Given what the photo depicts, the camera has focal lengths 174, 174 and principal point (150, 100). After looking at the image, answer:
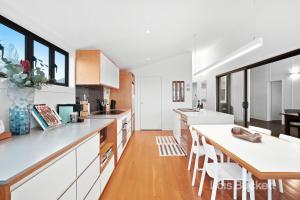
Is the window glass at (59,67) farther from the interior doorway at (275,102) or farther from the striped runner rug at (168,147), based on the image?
the interior doorway at (275,102)

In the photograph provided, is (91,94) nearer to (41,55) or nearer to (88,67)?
(88,67)

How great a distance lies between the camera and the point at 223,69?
193 inches

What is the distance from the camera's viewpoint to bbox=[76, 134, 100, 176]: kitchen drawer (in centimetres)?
153

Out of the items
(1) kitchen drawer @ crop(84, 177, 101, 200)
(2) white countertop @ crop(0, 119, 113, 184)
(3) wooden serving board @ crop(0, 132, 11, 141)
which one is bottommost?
(1) kitchen drawer @ crop(84, 177, 101, 200)

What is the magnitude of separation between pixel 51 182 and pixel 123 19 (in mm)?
2253

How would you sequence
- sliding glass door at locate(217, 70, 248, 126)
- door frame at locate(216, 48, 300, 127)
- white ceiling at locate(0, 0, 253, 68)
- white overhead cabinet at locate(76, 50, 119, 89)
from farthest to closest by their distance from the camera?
sliding glass door at locate(217, 70, 248, 126), white overhead cabinet at locate(76, 50, 119, 89), door frame at locate(216, 48, 300, 127), white ceiling at locate(0, 0, 253, 68)

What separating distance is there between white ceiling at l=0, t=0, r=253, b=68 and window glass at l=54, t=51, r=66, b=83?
0.19 metres

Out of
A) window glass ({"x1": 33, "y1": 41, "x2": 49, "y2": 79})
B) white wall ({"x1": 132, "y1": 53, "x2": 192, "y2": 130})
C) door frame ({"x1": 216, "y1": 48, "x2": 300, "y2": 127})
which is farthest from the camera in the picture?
white wall ({"x1": 132, "y1": 53, "x2": 192, "y2": 130})

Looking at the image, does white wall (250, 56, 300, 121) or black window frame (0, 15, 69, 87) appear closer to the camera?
black window frame (0, 15, 69, 87)

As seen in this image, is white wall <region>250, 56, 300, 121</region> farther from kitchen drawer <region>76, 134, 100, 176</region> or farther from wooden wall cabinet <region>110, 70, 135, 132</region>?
kitchen drawer <region>76, 134, 100, 176</region>

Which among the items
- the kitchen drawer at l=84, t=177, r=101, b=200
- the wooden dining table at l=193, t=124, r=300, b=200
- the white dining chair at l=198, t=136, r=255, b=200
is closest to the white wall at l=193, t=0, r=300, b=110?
the wooden dining table at l=193, t=124, r=300, b=200

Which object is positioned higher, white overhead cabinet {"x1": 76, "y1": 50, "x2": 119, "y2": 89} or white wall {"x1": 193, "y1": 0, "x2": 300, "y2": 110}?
white wall {"x1": 193, "y1": 0, "x2": 300, "y2": 110}

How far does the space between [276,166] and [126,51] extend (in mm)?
3599

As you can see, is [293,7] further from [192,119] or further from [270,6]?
[192,119]
